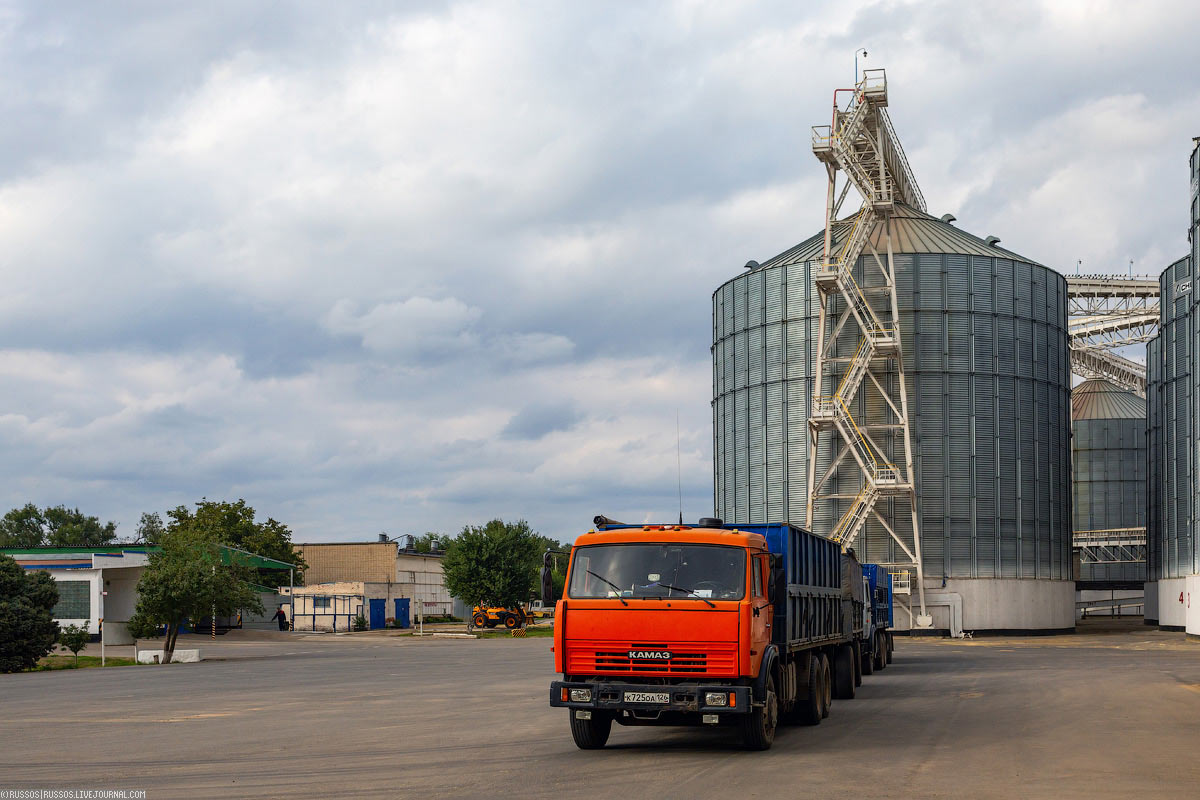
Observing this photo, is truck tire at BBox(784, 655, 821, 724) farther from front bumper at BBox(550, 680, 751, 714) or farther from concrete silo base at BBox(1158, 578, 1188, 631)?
concrete silo base at BBox(1158, 578, 1188, 631)

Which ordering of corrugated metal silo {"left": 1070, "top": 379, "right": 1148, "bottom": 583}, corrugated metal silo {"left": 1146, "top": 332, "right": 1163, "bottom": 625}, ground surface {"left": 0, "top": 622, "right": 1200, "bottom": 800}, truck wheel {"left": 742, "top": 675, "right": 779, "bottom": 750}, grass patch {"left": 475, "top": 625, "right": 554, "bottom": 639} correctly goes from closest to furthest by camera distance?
ground surface {"left": 0, "top": 622, "right": 1200, "bottom": 800} < truck wheel {"left": 742, "top": 675, "right": 779, "bottom": 750} < grass patch {"left": 475, "top": 625, "right": 554, "bottom": 639} < corrugated metal silo {"left": 1146, "top": 332, "right": 1163, "bottom": 625} < corrugated metal silo {"left": 1070, "top": 379, "right": 1148, "bottom": 583}

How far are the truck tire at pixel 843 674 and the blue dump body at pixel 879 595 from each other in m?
8.79

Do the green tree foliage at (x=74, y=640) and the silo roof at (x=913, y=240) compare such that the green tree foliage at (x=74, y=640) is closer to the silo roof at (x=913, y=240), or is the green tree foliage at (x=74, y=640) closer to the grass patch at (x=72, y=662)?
the grass patch at (x=72, y=662)

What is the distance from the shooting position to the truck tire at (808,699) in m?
21.4

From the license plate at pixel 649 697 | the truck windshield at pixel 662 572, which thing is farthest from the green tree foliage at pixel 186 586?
the license plate at pixel 649 697

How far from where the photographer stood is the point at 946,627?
65562 mm

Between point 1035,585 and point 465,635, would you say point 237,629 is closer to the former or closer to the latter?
point 465,635

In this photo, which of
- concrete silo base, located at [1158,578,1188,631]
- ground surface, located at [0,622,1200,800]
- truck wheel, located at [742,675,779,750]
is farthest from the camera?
concrete silo base, located at [1158,578,1188,631]

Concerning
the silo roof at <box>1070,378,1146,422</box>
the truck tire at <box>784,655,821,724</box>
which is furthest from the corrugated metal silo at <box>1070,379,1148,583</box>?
the truck tire at <box>784,655,821,724</box>

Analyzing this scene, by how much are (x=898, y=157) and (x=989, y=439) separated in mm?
16057

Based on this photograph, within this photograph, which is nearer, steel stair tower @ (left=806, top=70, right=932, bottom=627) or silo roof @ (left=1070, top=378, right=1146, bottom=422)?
steel stair tower @ (left=806, top=70, right=932, bottom=627)

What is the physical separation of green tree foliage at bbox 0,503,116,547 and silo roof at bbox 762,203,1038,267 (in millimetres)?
131189

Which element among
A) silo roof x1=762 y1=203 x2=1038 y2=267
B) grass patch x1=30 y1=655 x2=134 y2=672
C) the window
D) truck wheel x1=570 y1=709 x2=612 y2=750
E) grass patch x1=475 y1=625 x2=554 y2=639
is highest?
silo roof x1=762 y1=203 x2=1038 y2=267

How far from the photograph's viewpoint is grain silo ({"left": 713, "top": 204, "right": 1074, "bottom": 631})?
66.4 m
